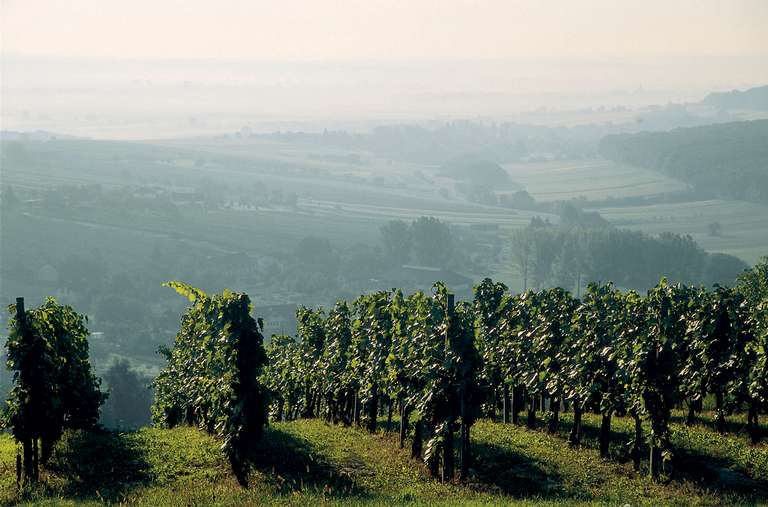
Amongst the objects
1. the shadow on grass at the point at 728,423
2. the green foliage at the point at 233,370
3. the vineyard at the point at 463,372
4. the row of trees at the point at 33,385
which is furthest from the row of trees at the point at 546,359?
the row of trees at the point at 33,385

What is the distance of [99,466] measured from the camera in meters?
33.6

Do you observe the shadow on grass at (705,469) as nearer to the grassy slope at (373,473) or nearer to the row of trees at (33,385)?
the grassy slope at (373,473)

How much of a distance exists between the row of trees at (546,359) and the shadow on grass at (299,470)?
123 inches

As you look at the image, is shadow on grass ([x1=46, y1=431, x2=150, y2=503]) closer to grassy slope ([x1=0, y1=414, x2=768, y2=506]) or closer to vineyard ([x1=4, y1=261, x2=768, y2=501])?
grassy slope ([x1=0, y1=414, x2=768, y2=506])

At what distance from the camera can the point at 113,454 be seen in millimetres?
35062

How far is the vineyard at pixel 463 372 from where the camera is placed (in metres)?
32.3

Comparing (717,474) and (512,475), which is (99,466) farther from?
(717,474)

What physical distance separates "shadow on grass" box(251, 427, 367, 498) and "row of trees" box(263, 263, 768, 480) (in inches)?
123

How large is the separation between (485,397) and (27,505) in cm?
1570

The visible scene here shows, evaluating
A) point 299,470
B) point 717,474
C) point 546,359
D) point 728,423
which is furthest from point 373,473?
point 728,423

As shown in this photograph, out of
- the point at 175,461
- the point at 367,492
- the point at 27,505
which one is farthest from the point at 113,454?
the point at 367,492

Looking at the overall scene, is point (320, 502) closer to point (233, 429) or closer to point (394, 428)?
point (233, 429)

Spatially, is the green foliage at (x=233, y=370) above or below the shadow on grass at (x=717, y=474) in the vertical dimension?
above

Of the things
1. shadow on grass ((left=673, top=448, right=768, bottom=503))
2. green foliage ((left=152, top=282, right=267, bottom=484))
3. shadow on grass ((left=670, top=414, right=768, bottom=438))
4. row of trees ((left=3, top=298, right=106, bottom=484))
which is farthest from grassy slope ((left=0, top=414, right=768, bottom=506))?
green foliage ((left=152, top=282, right=267, bottom=484))
